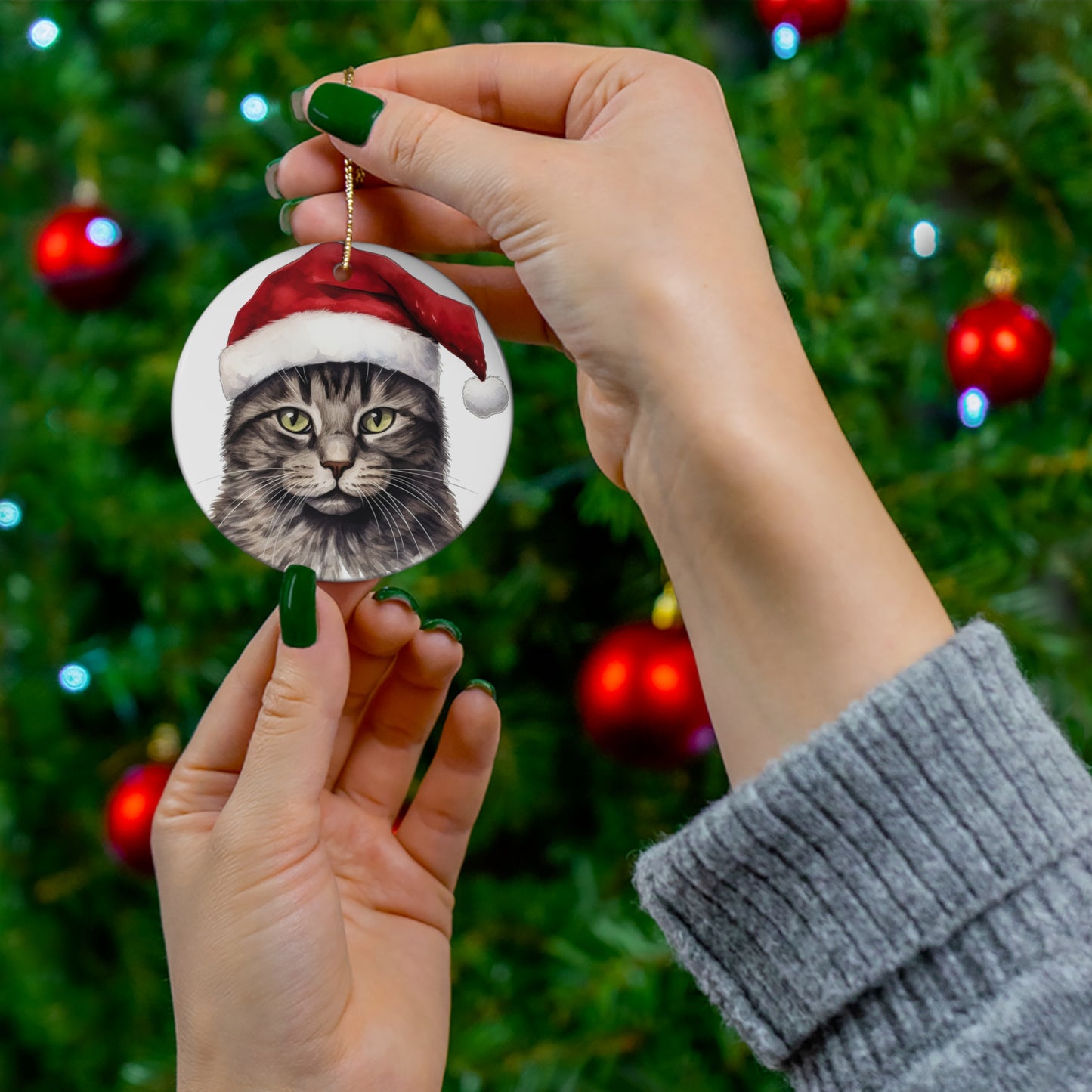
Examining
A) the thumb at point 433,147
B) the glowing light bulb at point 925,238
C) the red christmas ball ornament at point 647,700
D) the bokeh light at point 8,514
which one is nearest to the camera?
the thumb at point 433,147

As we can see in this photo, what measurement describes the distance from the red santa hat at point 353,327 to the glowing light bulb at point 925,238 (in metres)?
0.51

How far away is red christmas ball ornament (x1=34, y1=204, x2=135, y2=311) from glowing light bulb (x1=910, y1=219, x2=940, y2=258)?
0.86m

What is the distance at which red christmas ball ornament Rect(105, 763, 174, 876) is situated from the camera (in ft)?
2.98

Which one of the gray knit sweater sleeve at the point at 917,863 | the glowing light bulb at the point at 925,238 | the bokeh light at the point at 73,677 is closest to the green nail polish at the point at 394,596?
the gray knit sweater sleeve at the point at 917,863

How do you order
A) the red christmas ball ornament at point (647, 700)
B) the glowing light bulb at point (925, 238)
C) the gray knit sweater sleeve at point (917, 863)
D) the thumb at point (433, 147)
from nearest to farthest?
1. the gray knit sweater sleeve at point (917, 863)
2. the thumb at point (433, 147)
3. the red christmas ball ornament at point (647, 700)
4. the glowing light bulb at point (925, 238)

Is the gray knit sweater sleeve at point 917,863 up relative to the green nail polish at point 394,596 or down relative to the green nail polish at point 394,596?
up

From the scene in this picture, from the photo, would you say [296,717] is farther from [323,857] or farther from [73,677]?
[73,677]

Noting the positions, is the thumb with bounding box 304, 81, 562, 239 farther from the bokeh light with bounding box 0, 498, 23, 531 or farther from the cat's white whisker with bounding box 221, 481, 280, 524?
the bokeh light with bounding box 0, 498, 23, 531

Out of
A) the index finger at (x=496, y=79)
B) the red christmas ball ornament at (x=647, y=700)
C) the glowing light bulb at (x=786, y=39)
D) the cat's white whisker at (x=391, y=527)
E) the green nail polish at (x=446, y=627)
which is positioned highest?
the glowing light bulb at (x=786, y=39)

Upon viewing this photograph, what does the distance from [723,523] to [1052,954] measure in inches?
12.0

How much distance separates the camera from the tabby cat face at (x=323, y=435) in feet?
2.24

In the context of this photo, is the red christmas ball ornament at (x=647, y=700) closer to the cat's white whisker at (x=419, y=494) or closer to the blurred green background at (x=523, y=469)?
the blurred green background at (x=523, y=469)

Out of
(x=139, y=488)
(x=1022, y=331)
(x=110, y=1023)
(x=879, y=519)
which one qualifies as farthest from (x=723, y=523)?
(x=110, y=1023)

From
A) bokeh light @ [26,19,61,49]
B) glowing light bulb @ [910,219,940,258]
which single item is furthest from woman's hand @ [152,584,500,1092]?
bokeh light @ [26,19,61,49]
